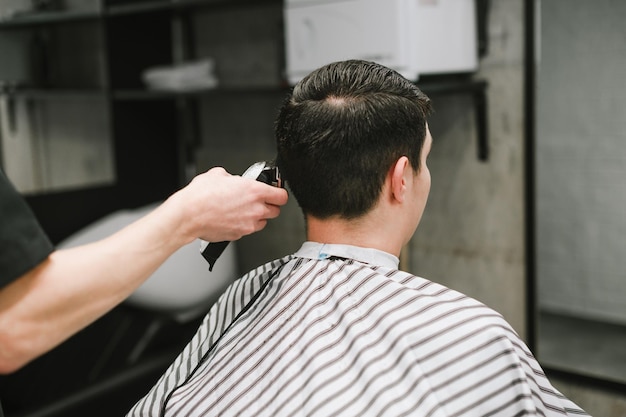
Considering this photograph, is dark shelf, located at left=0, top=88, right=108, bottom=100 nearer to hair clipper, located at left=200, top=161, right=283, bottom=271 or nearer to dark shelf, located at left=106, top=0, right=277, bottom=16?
dark shelf, located at left=106, top=0, right=277, bottom=16

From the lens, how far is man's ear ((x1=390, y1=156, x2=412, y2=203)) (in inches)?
55.1

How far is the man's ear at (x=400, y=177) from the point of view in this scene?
4.59ft

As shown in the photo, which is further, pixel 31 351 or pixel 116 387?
pixel 116 387

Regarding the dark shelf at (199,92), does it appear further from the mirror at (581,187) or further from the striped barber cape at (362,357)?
the striped barber cape at (362,357)

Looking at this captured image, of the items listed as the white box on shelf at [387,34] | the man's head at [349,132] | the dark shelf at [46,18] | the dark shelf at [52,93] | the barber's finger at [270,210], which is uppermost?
the dark shelf at [46,18]

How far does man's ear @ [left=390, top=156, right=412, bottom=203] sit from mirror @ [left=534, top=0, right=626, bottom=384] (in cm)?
129

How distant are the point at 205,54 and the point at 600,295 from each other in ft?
7.71

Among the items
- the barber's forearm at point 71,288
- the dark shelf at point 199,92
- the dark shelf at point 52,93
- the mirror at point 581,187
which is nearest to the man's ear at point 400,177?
the barber's forearm at point 71,288

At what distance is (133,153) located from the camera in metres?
3.68

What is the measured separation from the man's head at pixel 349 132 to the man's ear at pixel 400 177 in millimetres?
15

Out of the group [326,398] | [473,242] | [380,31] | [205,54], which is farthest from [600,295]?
[205,54]

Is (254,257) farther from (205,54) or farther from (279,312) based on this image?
(279,312)

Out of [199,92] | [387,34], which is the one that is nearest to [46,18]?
[199,92]

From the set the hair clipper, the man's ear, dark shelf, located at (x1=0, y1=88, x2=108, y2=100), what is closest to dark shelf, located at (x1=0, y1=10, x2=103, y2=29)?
dark shelf, located at (x1=0, y1=88, x2=108, y2=100)
